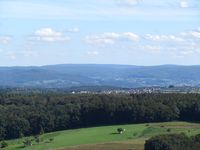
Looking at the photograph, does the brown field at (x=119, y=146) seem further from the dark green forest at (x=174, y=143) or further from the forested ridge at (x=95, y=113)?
the forested ridge at (x=95, y=113)

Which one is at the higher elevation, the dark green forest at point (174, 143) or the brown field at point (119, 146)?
the dark green forest at point (174, 143)

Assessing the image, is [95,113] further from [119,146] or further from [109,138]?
[119,146]

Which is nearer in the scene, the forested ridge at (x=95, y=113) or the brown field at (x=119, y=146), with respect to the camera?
the brown field at (x=119, y=146)

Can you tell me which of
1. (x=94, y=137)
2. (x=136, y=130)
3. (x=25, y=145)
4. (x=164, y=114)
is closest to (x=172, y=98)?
(x=164, y=114)

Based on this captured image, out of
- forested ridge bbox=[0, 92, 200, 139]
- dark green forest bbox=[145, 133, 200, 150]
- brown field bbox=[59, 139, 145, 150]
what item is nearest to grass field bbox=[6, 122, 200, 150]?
brown field bbox=[59, 139, 145, 150]

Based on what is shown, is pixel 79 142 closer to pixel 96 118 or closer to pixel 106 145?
pixel 106 145

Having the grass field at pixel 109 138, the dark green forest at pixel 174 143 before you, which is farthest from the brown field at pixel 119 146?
the dark green forest at pixel 174 143

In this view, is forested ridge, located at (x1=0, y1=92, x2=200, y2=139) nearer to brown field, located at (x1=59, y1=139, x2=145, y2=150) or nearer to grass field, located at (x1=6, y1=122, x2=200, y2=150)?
grass field, located at (x1=6, y1=122, x2=200, y2=150)
